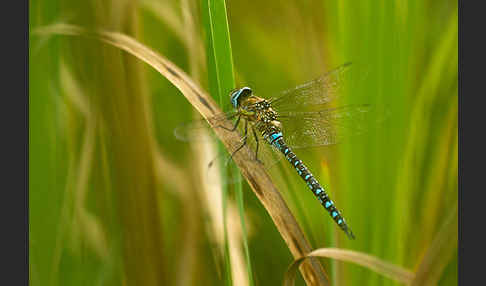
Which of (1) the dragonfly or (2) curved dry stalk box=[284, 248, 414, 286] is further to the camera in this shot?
Result: (1) the dragonfly

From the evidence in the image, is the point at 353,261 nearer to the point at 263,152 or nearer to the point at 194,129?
the point at 263,152

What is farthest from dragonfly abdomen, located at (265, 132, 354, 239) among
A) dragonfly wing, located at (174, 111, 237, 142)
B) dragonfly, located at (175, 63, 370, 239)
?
dragonfly wing, located at (174, 111, 237, 142)

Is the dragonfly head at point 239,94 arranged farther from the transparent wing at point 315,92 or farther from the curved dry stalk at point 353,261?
the curved dry stalk at point 353,261

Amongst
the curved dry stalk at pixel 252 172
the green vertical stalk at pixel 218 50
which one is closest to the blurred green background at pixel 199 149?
the curved dry stalk at pixel 252 172

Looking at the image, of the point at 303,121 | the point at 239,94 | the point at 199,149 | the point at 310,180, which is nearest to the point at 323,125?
the point at 303,121

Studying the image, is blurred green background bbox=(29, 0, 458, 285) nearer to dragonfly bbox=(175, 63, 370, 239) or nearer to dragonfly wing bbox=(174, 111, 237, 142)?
dragonfly bbox=(175, 63, 370, 239)

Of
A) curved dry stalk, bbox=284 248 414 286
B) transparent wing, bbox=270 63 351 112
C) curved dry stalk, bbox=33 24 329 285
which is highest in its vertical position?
transparent wing, bbox=270 63 351 112
